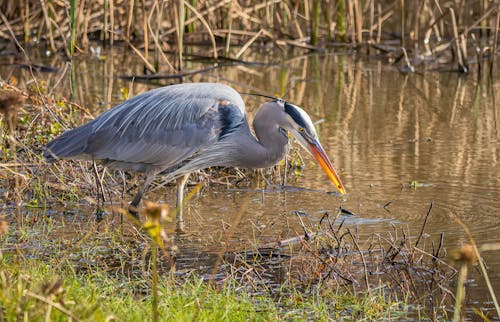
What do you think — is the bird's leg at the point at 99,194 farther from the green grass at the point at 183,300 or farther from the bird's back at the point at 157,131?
the green grass at the point at 183,300

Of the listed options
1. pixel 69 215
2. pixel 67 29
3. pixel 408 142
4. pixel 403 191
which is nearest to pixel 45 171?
pixel 69 215

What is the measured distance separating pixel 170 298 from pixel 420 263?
1.50 m

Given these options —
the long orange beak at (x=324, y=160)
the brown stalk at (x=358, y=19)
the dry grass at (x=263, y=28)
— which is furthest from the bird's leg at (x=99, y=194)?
the brown stalk at (x=358, y=19)

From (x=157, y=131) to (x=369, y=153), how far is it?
7.68 feet

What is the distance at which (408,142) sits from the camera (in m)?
8.37

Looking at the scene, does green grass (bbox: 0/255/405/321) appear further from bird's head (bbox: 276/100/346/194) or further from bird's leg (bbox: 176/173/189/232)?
bird's head (bbox: 276/100/346/194)

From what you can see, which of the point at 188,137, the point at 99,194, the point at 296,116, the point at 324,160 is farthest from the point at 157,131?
the point at 324,160

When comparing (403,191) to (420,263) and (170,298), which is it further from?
(170,298)

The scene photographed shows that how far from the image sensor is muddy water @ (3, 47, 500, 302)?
5863mm

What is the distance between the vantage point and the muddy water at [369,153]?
5863 mm

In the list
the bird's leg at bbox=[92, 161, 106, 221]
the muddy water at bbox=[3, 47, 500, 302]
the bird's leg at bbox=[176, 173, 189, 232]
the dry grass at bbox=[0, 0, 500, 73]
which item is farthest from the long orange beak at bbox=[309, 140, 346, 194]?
the dry grass at bbox=[0, 0, 500, 73]

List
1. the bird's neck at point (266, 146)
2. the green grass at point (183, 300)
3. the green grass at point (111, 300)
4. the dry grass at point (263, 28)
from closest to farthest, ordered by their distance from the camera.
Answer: the green grass at point (111, 300) < the green grass at point (183, 300) < the bird's neck at point (266, 146) < the dry grass at point (263, 28)

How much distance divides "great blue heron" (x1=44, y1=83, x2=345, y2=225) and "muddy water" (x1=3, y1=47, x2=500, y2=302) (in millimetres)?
366

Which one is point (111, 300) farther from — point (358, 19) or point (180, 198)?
point (358, 19)
